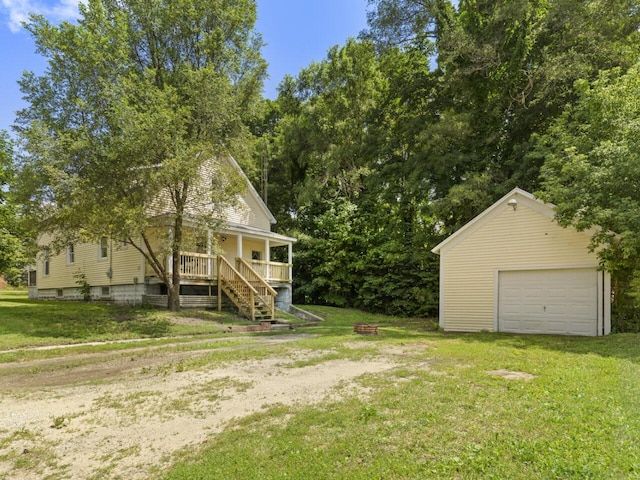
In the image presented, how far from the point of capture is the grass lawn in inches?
130

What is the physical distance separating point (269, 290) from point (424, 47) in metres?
15.3

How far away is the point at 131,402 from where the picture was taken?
17.8ft

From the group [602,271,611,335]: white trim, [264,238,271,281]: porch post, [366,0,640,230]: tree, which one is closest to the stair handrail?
[264,238,271,281]: porch post

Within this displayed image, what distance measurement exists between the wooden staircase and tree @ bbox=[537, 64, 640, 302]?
34.9 feet

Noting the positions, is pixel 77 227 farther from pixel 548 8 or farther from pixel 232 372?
pixel 548 8

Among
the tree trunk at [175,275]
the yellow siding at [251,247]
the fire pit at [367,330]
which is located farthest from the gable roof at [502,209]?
the yellow siding at [251,247]

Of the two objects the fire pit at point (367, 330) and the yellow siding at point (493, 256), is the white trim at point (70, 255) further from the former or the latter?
the yellow siding at point (493, 256)

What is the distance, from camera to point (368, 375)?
6.35 m

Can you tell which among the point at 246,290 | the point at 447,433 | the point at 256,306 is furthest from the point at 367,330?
the point at 447,433

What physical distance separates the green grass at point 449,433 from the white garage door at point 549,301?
5938 millimetres

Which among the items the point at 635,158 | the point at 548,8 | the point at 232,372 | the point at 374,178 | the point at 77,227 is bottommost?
the point at 232,372

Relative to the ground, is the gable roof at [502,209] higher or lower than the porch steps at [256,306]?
higher

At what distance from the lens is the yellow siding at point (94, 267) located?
17.2m

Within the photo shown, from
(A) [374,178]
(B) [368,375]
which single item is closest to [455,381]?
(B) [368,375]
